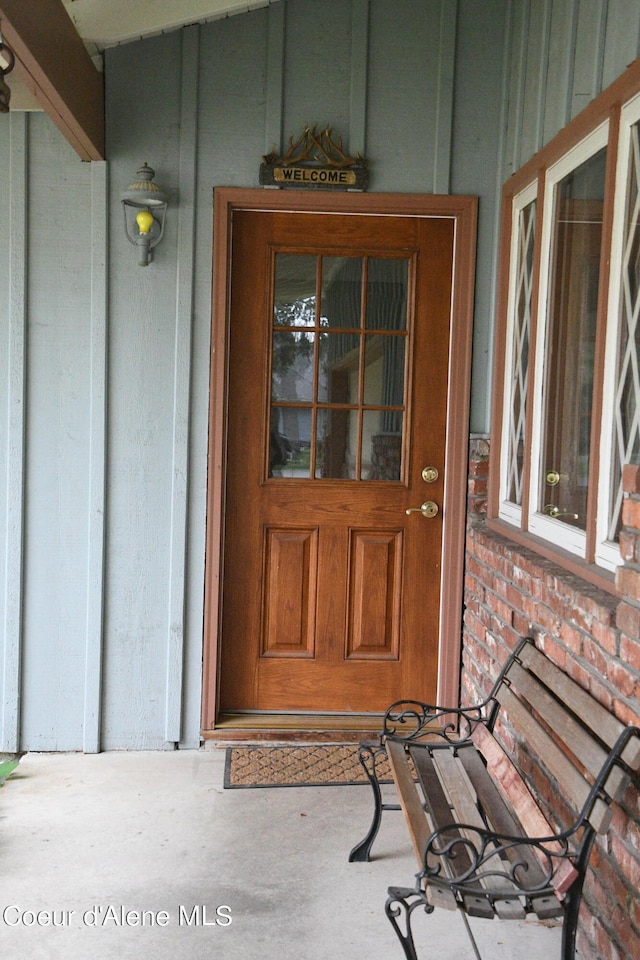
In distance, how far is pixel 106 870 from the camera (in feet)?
9.93

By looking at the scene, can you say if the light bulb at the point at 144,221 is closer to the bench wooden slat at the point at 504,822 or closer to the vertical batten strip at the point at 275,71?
the vertical batten strip at the point at 275,71

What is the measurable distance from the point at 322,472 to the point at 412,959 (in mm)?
2339

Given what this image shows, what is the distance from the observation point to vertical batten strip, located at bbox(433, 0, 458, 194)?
13.1 feet

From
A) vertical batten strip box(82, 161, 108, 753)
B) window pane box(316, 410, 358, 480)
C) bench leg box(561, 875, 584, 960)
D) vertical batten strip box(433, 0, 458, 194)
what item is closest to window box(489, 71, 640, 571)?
vertical batten strip box(433, 0, 458, 194)

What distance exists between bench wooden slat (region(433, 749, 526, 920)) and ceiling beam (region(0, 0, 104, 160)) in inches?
101

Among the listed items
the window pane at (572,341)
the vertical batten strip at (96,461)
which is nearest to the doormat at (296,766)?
the vertical batten strip at (96,461)

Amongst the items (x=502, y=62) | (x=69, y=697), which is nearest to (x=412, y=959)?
(x=69, y=697)

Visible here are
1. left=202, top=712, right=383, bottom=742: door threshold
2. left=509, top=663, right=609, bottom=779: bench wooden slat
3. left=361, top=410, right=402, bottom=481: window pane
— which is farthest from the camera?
left=361, top=410, right=402, bottom=481: window pane

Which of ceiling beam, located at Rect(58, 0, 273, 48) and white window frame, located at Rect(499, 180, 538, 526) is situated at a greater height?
ceiling beam, located at Rect(58, 0, 273, 48)

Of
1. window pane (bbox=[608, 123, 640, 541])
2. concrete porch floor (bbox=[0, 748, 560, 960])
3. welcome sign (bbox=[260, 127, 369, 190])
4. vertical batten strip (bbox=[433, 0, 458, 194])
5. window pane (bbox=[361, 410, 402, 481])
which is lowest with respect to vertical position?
concrete porch floor (bbox=[0, 748, 560, 960])

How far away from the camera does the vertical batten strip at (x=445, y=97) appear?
4.00 m

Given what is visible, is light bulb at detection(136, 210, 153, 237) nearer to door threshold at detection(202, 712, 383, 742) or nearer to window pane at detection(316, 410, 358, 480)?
window pane at detection(316, 410, 358, 480)

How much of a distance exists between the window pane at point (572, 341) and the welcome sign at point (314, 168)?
1.01 metres

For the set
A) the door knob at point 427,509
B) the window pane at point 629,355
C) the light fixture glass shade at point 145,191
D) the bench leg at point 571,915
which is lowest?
the bench leg at point 571,915
